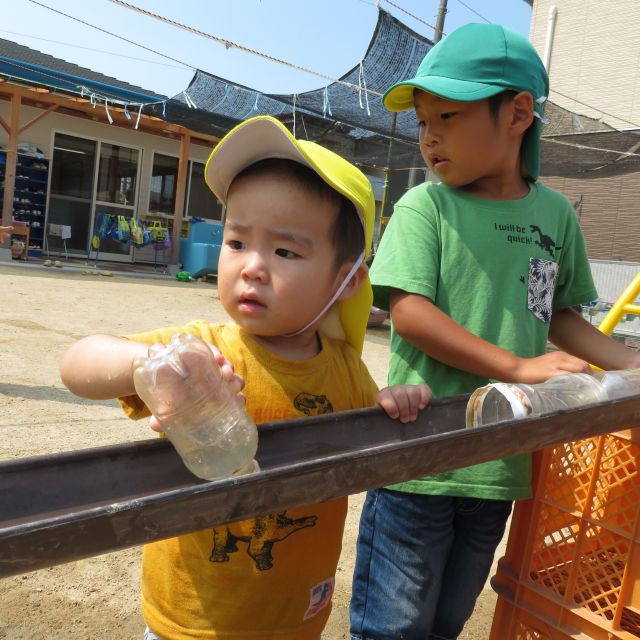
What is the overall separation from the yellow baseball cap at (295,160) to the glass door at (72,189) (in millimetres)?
14478

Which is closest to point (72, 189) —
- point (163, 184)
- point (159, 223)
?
point (159, 223)

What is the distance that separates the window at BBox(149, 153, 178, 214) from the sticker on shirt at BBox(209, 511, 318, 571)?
51.3 feet

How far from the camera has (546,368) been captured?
132 centimetres

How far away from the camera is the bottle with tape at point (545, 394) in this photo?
1.11 metres

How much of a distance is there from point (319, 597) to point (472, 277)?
0.76 m

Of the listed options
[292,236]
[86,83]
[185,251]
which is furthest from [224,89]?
[292,236]

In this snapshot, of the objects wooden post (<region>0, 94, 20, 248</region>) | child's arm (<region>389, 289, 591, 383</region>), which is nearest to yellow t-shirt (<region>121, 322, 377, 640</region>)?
child's arm (<region>389, 289, 591, 383</region>)

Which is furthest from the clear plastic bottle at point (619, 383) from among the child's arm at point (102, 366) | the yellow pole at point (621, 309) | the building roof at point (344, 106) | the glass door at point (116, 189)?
the glass door at point (116, 189)

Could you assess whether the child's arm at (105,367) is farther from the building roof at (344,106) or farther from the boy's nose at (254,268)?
the building roof at (344,106)

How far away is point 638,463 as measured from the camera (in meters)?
1.44

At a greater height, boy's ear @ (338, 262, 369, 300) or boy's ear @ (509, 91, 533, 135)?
boy's ear @ (509, 91, 533, 135)

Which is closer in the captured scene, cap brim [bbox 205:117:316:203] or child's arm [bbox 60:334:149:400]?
child's arm [bbox 60:334:149:400]

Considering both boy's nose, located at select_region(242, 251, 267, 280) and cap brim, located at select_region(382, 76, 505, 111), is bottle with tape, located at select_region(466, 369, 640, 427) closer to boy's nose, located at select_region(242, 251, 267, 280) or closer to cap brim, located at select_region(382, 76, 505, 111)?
boy's nose, located at select_region(242, 251, 267, 280)

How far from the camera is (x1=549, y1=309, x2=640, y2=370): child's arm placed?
167 centimetres
